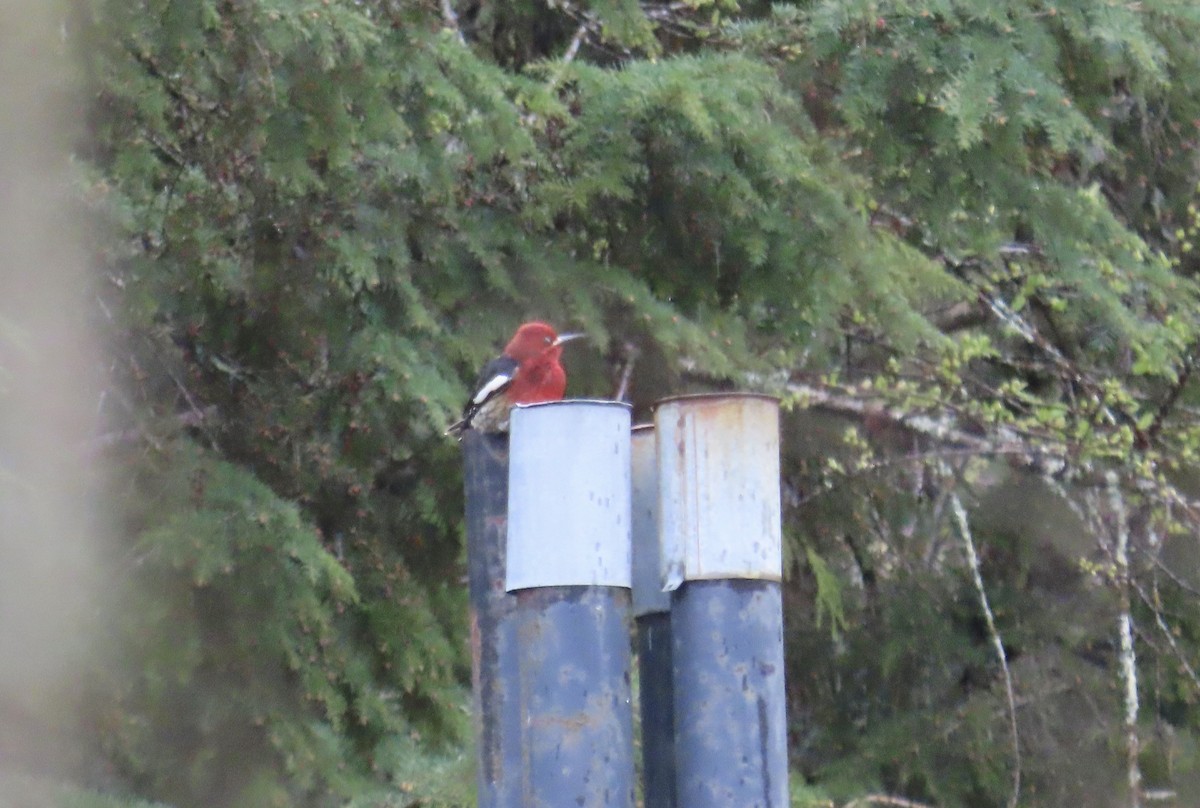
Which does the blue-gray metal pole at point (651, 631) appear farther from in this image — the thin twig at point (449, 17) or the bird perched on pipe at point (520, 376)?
the thin twig at point (449, 17)

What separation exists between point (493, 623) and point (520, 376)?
7.04 feet

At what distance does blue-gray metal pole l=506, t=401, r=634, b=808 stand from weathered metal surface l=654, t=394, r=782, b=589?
0.27 feet

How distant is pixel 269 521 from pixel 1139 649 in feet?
15.7

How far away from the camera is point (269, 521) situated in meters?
4.75

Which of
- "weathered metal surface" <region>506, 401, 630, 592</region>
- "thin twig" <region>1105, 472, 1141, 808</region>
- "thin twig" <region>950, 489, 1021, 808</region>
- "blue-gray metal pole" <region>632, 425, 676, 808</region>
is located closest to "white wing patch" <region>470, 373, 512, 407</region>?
"blue-gray metal pole" <region>632, 425, 676, 808</region>

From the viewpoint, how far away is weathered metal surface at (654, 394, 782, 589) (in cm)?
264

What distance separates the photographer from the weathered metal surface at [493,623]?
3.03 meters

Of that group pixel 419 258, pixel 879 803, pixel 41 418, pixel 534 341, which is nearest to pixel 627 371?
pixel 534 341

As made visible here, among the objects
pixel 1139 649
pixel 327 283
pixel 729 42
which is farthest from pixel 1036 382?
pixel 327 283

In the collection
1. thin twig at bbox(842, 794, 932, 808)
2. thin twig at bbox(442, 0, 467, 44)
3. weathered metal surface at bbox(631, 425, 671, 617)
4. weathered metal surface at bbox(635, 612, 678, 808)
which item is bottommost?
thin twig at bbox(842, 794, 932, 808)

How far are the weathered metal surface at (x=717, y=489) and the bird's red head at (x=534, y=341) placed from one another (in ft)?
7.92

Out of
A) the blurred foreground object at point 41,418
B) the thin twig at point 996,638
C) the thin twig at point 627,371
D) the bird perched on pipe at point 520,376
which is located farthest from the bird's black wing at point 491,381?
the thin twig at point 996,638

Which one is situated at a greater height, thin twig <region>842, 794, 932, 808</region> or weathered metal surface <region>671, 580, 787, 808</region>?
weathered metal surface <region>671, 580, 787, 808</region>

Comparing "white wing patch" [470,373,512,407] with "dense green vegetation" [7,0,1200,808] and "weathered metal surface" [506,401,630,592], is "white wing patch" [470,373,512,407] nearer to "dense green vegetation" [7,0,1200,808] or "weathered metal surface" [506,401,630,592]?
"dense green vegetation" [7,0,1200,808]
